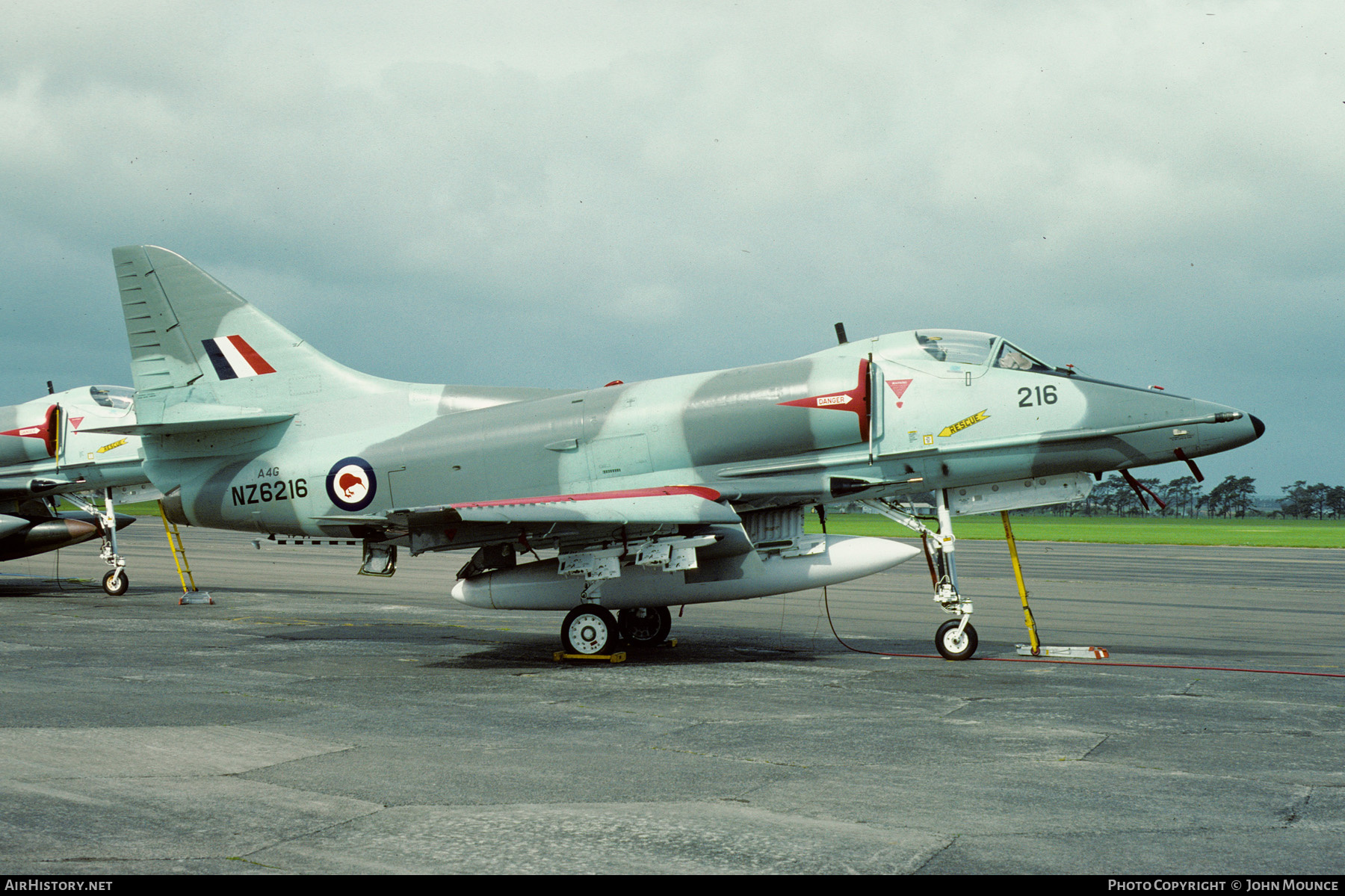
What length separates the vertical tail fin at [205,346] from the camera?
15.4 m

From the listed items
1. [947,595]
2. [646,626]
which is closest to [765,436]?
[947,595]

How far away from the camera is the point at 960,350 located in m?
13.4

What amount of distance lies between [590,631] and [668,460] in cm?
229

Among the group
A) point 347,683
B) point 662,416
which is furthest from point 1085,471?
point 347,683

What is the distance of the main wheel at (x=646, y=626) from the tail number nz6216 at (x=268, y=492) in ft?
15.2

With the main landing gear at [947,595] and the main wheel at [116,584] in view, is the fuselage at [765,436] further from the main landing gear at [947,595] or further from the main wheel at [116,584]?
the main wheel at [116,584]

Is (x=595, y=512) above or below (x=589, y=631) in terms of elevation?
above

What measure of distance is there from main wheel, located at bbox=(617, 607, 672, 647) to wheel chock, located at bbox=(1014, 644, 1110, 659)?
183 inches

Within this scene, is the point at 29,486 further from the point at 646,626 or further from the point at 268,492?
the point at 646,626

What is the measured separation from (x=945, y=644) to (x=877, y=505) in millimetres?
1891

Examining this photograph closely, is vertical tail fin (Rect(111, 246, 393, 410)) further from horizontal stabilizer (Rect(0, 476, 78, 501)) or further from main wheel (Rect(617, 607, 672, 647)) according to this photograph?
horizontal stabilizer (Rect(0, 476, 78, 501))

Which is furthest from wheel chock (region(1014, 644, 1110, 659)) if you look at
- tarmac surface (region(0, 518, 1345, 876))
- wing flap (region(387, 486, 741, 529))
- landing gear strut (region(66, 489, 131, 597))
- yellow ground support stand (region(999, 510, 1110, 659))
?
landing gear strut (region(66, 489, 131, 597))

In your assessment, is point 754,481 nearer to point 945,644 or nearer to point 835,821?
point 945,644

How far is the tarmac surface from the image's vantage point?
222 inches
